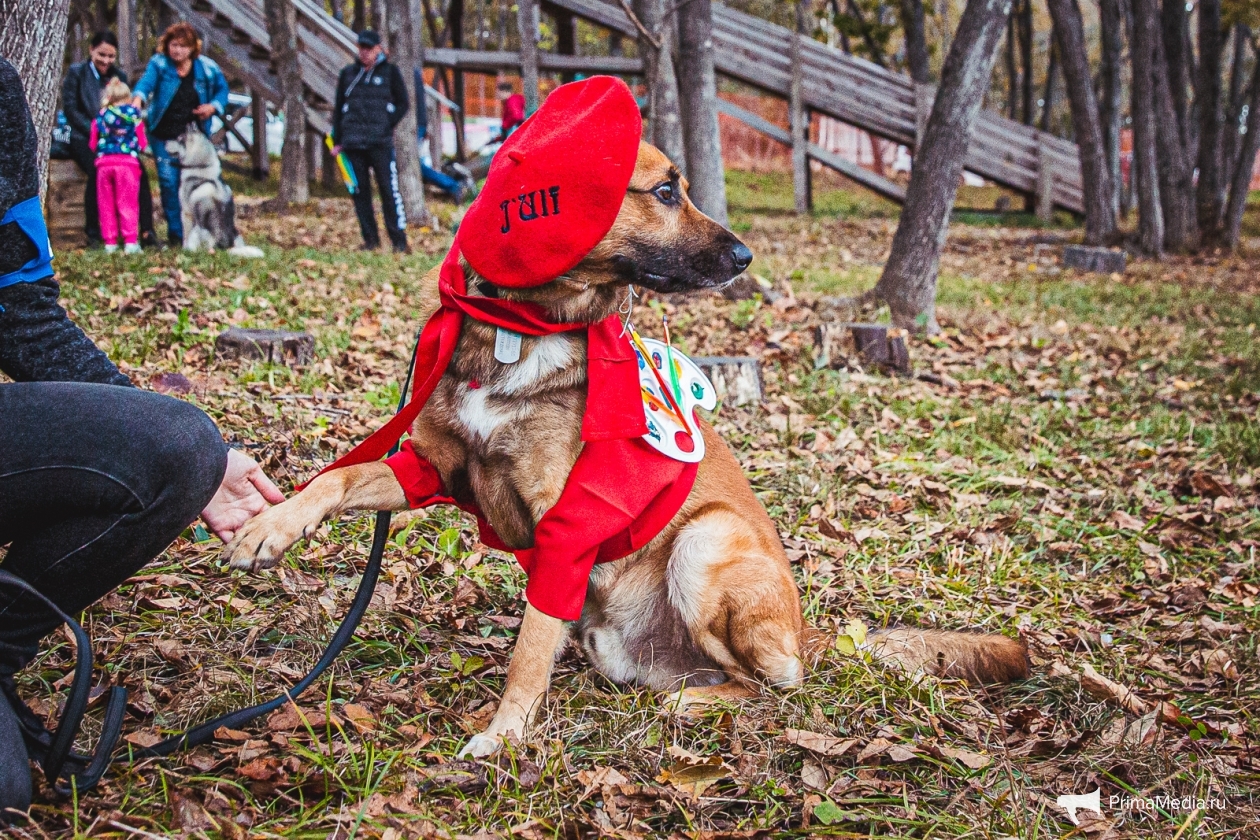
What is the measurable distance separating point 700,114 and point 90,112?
6.49 m

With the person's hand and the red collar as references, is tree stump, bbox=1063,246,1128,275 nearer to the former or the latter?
the red collar

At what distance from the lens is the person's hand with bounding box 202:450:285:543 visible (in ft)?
8.29

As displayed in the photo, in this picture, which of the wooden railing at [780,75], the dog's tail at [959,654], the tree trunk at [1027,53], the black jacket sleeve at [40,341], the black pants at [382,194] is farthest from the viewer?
the tree trunk at [1027,53]

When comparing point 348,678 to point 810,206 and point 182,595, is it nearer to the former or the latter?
point 182,595

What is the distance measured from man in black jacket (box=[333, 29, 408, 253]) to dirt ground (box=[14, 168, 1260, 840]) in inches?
136

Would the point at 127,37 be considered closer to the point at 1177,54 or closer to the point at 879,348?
the point at 879,348

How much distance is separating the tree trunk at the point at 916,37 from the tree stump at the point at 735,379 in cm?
1699

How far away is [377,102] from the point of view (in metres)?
11.1

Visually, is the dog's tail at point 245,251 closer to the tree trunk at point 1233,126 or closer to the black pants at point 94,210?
the black pants at point 94,210

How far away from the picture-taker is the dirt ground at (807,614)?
2.40m

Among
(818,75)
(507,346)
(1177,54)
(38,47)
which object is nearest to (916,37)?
(818,75)

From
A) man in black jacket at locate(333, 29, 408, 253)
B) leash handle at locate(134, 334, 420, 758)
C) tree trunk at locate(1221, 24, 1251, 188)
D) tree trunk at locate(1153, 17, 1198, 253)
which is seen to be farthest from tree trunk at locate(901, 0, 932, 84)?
leash handle at locate(134, 334, 420, 758)

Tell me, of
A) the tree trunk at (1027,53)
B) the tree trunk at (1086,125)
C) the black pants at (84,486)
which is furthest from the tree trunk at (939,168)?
the tree trunk at (1027,53)

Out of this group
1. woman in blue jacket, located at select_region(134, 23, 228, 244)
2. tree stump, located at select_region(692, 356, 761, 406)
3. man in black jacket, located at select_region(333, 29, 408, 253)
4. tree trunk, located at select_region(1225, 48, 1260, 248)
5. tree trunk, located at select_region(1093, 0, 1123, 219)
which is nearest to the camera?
tree stump, located at select_region(692, 356, 761, 406)
